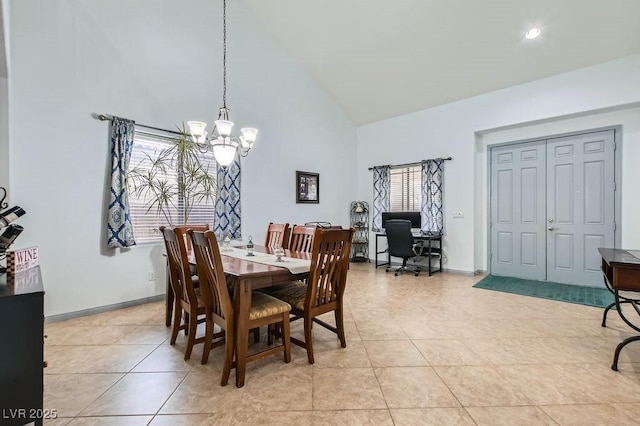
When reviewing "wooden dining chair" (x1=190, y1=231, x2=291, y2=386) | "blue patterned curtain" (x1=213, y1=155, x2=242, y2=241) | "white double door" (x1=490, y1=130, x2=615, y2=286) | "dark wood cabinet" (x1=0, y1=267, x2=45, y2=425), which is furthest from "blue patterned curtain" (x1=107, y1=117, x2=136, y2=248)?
"white double door" (x1=490, y1=130, x2=615, y2=286)

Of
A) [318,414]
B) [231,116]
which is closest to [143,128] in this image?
[231,116]

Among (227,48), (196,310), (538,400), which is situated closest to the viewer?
(538,400)

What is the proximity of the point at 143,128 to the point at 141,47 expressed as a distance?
3.19ft

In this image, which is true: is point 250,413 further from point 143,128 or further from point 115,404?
point 143,128

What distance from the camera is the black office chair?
16.4ft

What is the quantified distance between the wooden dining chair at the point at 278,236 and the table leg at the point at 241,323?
4.51 feet

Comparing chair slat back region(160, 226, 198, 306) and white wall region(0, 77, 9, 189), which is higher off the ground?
white wall region(0, 77, 9, 189)

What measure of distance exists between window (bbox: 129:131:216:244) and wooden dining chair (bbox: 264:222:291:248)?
1193 mm

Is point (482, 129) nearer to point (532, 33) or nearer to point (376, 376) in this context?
point (532, 33)

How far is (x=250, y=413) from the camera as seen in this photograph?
1.64m

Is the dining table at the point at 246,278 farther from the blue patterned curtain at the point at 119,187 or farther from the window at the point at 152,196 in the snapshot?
the window at the point at 152,196

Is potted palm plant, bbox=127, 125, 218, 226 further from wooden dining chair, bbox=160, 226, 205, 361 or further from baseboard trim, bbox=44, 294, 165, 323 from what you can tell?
wooden dining chair, bbox=160, 226, 205, 361

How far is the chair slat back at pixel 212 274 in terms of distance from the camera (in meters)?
1.84

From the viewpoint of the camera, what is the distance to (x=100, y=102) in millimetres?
3234
